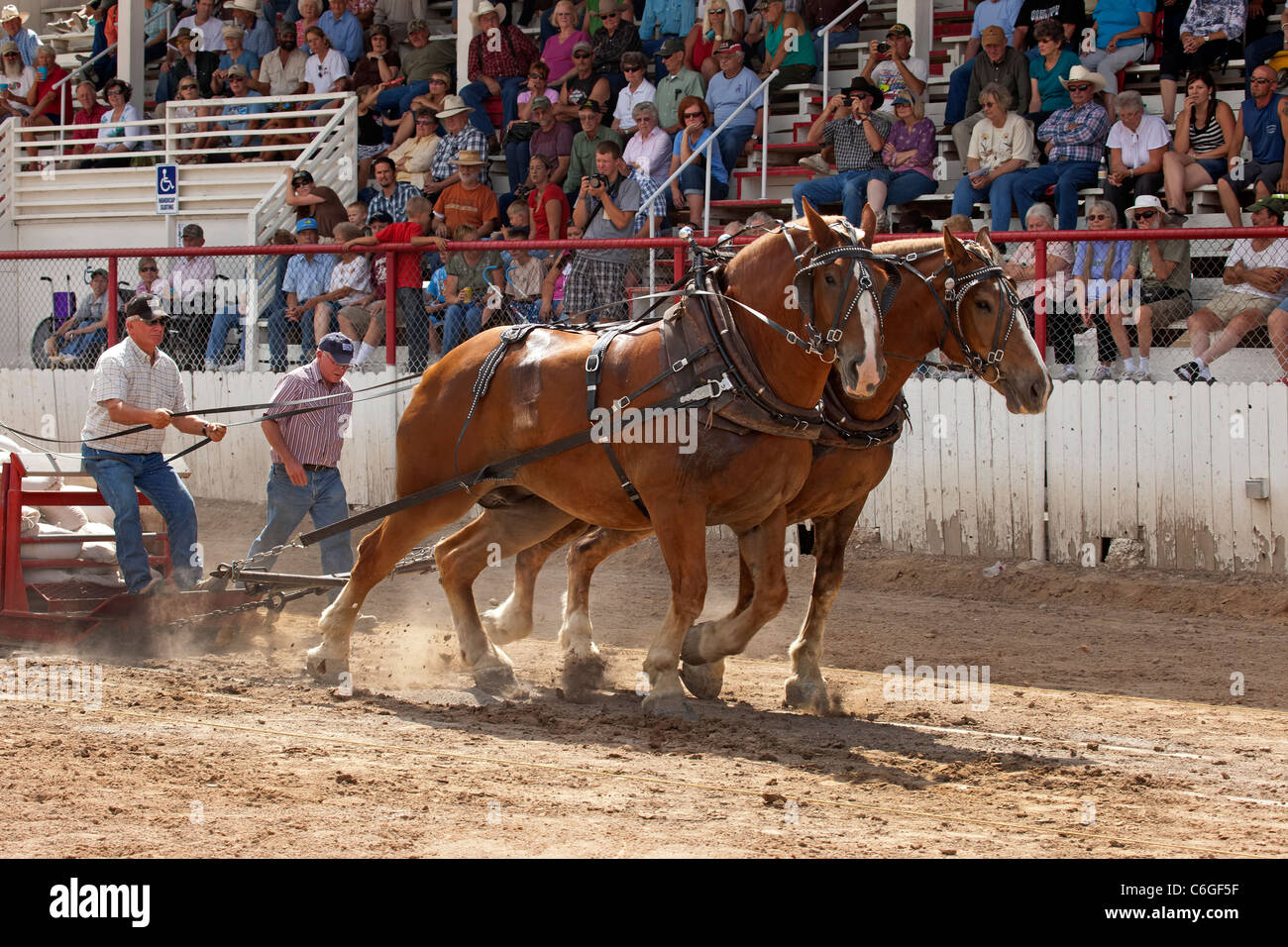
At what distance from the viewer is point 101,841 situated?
4.43 metres

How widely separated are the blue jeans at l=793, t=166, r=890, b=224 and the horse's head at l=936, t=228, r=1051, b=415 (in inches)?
230

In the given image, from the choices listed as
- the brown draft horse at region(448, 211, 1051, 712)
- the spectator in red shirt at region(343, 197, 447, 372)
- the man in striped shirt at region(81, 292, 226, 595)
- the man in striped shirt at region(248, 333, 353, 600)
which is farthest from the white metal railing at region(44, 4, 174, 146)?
the brown draft horse at region(448, 211, 1051, 712)

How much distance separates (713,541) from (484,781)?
648cm

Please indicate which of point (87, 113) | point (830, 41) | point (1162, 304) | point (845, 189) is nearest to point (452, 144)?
point (830, 41)

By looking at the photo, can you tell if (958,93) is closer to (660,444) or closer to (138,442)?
(660,444)

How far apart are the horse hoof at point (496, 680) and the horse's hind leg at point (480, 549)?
11 cm

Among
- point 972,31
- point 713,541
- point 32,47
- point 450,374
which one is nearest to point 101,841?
point 450,374

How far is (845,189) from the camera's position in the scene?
1248 centimetres

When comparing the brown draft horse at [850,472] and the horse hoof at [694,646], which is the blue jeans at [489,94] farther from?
the horse hoof at [694,646]

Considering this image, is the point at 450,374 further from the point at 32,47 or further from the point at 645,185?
the point at 32,47

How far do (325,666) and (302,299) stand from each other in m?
5.97

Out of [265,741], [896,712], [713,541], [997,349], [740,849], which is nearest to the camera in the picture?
[740,849]

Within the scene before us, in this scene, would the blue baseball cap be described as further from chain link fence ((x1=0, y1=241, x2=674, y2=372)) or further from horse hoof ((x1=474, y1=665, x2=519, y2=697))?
horse hoof ((x1=474, y1=665, x2=519, y2=697))

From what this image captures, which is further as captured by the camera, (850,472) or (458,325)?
(458,325)
